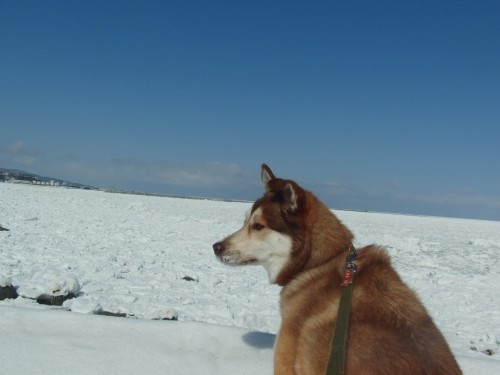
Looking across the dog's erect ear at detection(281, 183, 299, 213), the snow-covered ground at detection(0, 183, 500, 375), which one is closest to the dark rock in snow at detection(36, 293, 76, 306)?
the snow-covered ground at detection(0, 183, 500, 375)

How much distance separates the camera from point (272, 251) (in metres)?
4.14

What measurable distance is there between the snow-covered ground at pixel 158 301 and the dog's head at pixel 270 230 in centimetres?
109

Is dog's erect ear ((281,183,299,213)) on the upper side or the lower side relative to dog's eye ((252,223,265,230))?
upper

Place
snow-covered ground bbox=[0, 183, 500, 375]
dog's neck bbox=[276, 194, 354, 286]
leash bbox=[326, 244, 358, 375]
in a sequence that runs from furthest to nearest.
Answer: snow-covered ground bbox=[0, 183, 500, 375]
dog's neck bbox=[276, 194, 354, 286]
leash bbox=[326, 244, 358, 375]

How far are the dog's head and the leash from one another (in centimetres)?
87

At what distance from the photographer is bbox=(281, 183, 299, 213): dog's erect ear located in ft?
12.8

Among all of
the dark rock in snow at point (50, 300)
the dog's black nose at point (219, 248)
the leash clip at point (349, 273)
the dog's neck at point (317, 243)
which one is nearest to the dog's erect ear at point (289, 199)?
the dog's neck at point (317, 243)

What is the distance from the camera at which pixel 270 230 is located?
4.13 metres

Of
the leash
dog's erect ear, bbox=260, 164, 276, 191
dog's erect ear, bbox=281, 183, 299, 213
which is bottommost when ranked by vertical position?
the leash

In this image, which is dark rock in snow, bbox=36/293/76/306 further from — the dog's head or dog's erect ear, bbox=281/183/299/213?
dog's erect ear, bbox=281/183/299/213

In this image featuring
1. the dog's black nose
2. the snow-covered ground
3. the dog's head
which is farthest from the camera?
the dog's black nose

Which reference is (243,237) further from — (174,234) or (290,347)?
(174,234)

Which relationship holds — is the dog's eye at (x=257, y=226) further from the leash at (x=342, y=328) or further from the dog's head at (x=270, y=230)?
the leash at (x=342, y=328)

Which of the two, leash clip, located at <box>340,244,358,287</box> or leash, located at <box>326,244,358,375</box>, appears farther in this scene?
leash clip, located at <box>340,244,358,287</box>
